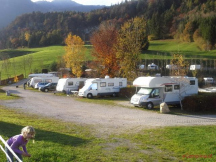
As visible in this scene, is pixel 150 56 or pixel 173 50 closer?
pixel 150 56

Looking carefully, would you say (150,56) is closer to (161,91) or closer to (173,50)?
(173,50)

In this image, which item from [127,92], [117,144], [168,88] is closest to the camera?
[117,144]

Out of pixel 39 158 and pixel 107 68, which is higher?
pixel 107 68

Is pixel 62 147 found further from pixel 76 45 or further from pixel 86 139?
pixel 76 45

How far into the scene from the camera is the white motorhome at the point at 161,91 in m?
18.5

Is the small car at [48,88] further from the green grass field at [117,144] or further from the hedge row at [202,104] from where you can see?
the green grass field at [117,144]

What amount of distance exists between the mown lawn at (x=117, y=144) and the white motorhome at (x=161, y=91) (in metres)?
7.29

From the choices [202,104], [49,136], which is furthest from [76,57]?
[49,136]

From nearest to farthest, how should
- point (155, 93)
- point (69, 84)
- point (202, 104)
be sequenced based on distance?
point (202, 104) → point (155, 93) → point (69, 84)

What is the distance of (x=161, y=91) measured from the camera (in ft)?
62.1

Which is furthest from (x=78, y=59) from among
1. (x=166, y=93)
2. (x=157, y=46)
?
(x=157, y=46)

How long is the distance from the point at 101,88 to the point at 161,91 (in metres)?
9.06

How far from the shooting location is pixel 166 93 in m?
18.9

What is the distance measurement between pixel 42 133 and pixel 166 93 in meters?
11.3
